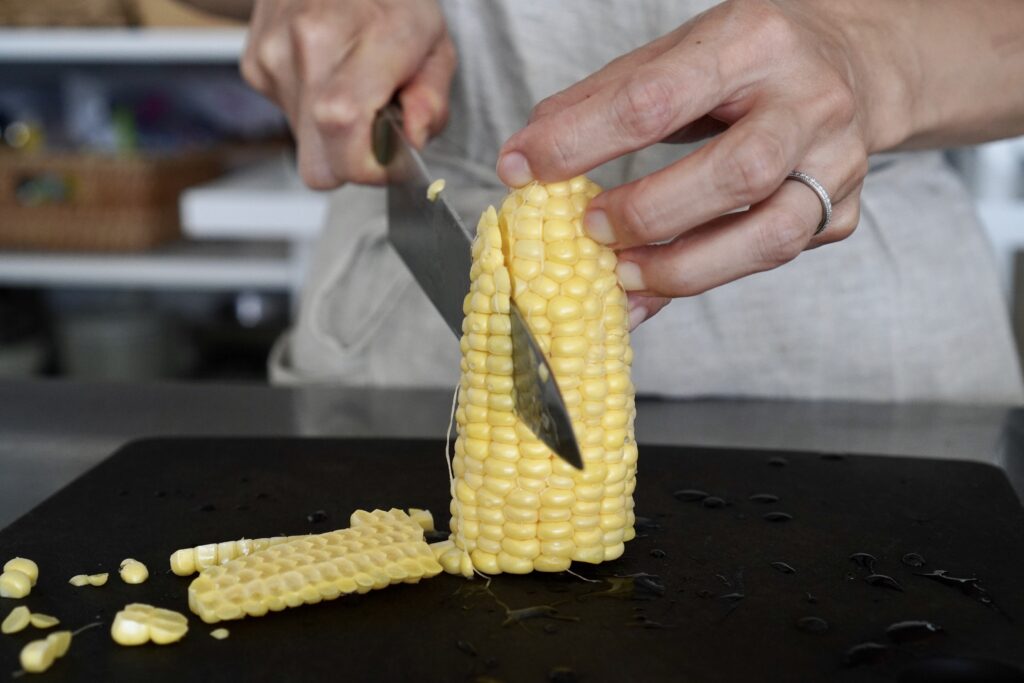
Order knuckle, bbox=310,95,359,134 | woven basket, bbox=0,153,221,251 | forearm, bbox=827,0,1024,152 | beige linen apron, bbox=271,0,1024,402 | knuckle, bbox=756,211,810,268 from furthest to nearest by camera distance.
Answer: woven basket, bbox=0,153,221,251 → beige linen apron, bbox=271,0,1024,402 → knuckle, bbox=310,95,359,134 → forearm, bbox=827,0,1024,152 → knuckle, bbox=756,211,810,268

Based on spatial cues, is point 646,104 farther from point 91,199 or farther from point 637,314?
point 91,199

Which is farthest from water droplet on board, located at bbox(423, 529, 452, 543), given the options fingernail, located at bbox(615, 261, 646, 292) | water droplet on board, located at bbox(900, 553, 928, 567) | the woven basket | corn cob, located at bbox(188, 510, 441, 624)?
the woven basket

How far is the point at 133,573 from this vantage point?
0.81 m

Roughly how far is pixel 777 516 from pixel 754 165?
1.08ft

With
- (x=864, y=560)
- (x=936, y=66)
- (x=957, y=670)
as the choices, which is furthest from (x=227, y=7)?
(x=957, y=670)

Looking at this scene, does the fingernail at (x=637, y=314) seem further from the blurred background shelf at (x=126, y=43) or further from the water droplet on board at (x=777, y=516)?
the blurred background shelf at (x=126, y=43)

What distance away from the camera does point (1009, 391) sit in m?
1.31

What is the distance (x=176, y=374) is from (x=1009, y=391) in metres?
2.06

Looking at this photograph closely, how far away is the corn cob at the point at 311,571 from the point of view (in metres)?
0.76

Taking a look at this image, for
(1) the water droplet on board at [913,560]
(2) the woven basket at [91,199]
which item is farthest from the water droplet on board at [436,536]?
(2) the woven basket at [91,199]

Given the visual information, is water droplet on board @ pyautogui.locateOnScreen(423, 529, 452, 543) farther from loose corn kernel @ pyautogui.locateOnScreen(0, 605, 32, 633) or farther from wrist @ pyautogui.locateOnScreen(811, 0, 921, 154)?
wrist @ pyautogui.locateOnScreen(811, 0, 921, 154)

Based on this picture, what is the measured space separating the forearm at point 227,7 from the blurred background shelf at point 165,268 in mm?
1056

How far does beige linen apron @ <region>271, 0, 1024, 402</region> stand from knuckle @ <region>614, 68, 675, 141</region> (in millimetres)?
478

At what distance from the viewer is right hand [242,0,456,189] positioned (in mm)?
1117
